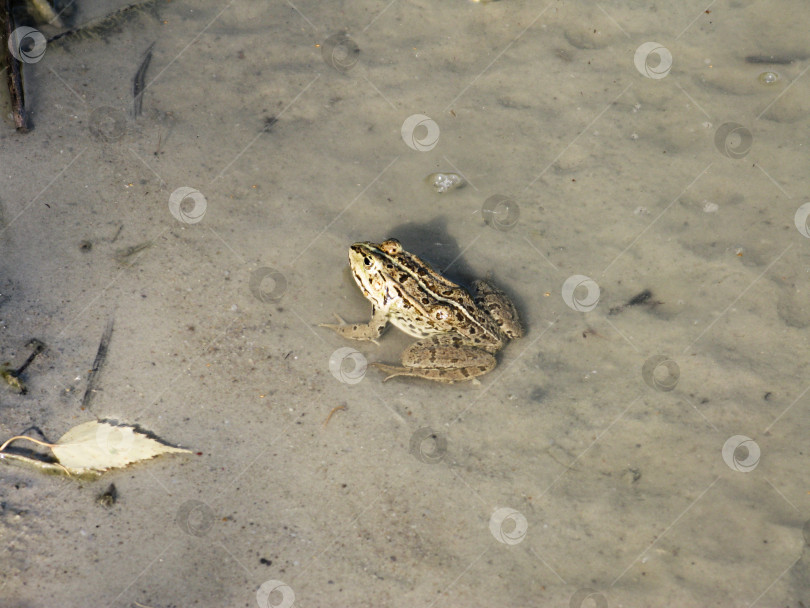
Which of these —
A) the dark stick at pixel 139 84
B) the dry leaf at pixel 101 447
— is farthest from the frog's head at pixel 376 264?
the dark stick at pixel 139 84

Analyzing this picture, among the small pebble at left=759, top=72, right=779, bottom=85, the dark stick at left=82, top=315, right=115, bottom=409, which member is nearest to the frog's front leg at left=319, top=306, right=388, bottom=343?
the dark stick at left=82, top=315, right=115, bottom=409

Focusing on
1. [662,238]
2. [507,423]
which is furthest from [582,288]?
[507,423]

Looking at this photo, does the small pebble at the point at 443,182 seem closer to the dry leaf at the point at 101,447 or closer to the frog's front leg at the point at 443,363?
the frog's front leg at the point at 443,363

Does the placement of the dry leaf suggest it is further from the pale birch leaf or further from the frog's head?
the frog's head

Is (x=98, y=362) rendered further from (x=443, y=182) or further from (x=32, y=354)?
(x=443, y=182)

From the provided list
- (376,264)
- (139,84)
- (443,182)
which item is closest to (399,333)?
(376,264)
